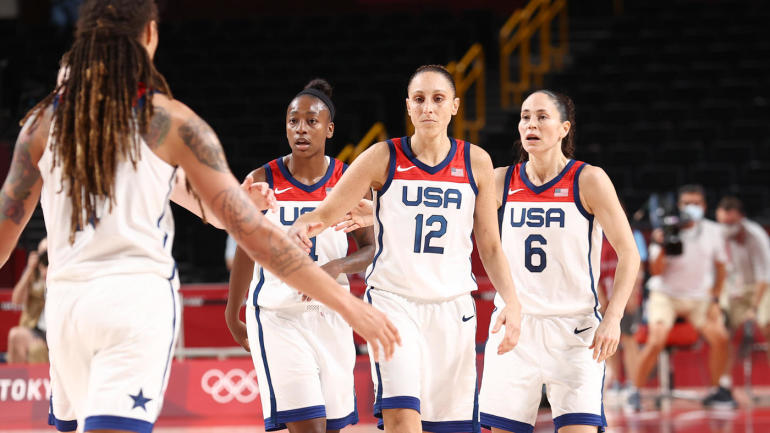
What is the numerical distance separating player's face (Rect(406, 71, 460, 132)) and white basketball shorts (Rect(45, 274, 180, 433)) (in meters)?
1.99

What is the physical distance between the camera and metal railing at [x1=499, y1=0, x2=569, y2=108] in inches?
593

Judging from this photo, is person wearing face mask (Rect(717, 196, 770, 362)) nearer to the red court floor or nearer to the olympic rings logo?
the red court floor

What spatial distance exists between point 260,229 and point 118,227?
0.38 m

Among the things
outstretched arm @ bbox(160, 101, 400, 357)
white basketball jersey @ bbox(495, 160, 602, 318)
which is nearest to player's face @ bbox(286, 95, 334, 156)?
white basketball jersey @ bbox(495, 160, 602, 318)

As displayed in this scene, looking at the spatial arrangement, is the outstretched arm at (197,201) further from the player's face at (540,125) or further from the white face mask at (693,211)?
the white face mask at (693,211)

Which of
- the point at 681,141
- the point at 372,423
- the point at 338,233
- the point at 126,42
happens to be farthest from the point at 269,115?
Answer: the point at 126,42

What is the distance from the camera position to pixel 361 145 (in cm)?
1245

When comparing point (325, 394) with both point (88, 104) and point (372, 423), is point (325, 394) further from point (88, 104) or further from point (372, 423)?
point (372, 423)

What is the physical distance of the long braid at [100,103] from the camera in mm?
2592

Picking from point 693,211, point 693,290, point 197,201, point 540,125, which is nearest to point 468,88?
point 693,211

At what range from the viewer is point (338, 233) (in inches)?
192

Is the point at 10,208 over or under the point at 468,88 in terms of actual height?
under

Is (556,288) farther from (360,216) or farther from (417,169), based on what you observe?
(360,216)

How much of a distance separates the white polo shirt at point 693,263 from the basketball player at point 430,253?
5.41 meters
